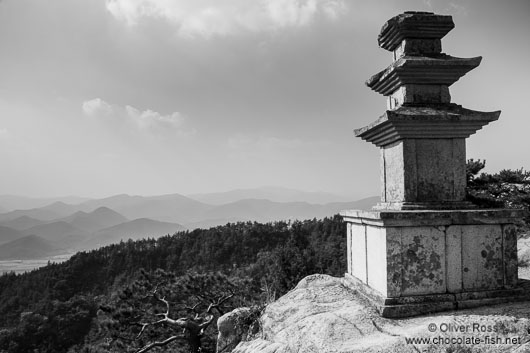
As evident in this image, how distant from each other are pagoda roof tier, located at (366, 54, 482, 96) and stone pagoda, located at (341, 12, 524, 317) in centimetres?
2

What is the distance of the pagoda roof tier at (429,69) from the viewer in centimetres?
562

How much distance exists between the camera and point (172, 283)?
61.9 ft

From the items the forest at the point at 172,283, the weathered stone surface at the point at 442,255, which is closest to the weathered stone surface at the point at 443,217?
the weathered stone surface at the point at 442,255

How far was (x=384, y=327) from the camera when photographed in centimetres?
435

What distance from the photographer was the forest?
50.7 feet

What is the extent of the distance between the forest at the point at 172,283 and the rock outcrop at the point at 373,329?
154 cm

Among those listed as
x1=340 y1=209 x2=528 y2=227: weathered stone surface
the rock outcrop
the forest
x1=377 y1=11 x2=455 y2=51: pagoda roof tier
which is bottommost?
the forest

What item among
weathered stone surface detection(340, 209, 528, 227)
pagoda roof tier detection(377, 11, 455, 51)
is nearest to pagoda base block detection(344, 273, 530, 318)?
weathered stone surface detection(340, 209, 528, 227)

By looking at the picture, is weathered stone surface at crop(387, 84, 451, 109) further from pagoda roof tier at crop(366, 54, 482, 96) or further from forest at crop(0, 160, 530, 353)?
forest at crop(0, 160, 530, 353)

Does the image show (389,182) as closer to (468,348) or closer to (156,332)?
(468,348)

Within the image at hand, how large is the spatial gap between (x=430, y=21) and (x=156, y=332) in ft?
53.4

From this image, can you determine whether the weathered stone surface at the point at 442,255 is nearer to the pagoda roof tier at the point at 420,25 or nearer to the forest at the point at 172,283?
the forest at the point at 172,283

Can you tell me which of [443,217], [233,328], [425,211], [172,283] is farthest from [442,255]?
[172,283]

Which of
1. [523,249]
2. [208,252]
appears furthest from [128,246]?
[523,249]
